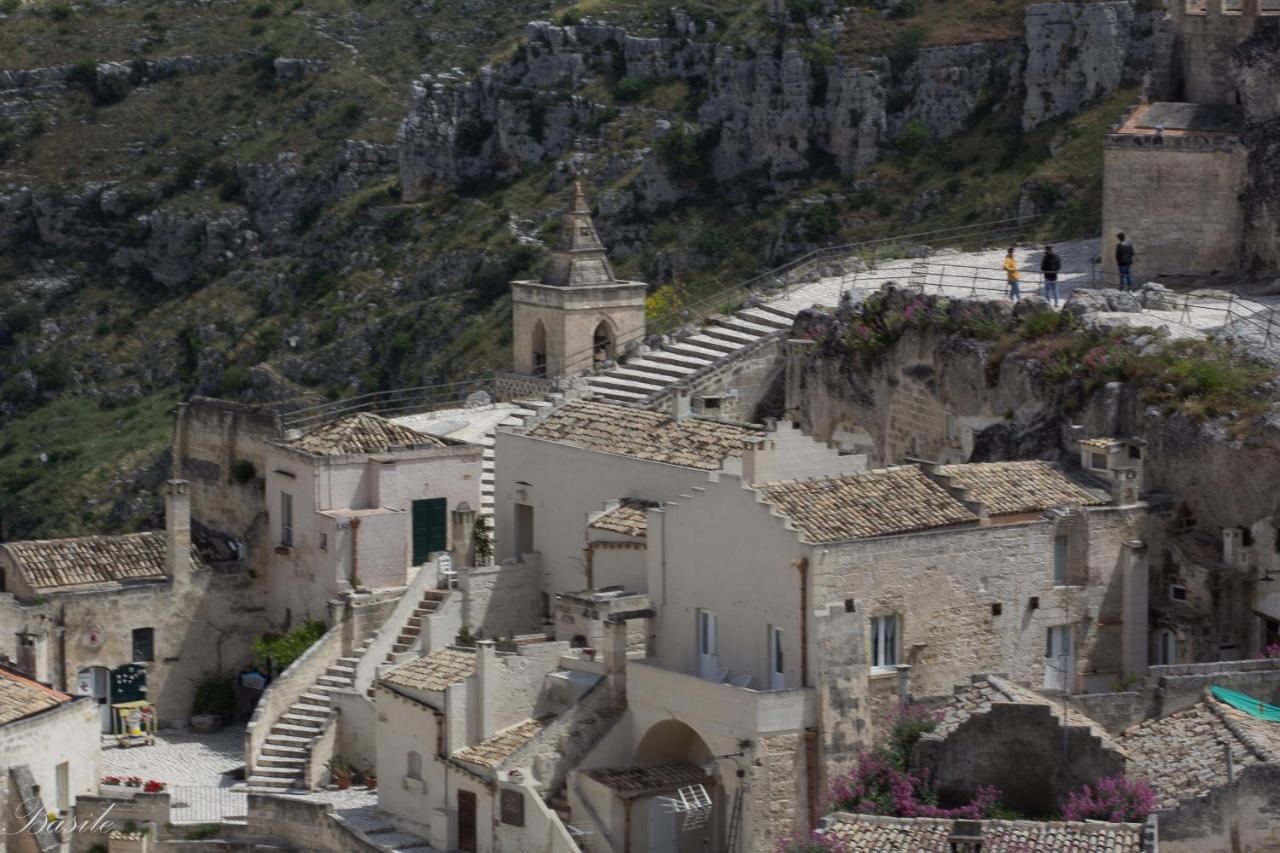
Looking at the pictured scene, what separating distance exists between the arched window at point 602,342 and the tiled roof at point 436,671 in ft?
66.7

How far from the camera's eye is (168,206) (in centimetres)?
13525

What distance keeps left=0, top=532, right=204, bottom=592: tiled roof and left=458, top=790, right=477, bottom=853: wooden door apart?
11968mm

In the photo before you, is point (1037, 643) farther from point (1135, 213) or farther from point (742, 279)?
point (742, 279)

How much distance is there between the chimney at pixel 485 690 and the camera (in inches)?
2190

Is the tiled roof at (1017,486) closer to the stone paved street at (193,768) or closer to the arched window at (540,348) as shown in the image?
the stone paved street at (193,768)

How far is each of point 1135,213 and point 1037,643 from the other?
15706 mm

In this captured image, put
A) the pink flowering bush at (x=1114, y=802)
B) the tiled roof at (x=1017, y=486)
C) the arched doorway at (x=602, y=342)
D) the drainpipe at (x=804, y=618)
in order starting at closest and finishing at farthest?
1. the pink flowering bush at (x=1114, y=802)
2. the drainpipe at (x=804, y=618)
3. the tiled roof at (x=1017, y=486)
4. the arched doorway at (x=602, y=342)

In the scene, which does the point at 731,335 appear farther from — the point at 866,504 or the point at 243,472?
the point at 866,504

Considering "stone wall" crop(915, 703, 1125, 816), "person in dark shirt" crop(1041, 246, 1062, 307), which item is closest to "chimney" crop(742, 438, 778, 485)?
"stone wall" crop(915, 703, 1125, 816)

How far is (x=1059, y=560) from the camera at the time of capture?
56.0 m

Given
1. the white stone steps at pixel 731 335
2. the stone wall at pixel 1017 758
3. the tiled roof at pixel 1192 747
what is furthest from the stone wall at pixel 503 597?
the white stone steps at pixel 731 335

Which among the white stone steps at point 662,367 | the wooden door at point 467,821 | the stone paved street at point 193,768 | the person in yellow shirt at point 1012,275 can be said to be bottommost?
the stone paved street at point 193,768

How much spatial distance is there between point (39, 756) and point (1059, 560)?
17374mm

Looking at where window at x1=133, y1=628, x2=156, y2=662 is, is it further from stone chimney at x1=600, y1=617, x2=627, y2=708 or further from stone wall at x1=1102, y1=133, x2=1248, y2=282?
stone wall at x1=1102, y1=133, x2=1248, y2=282
